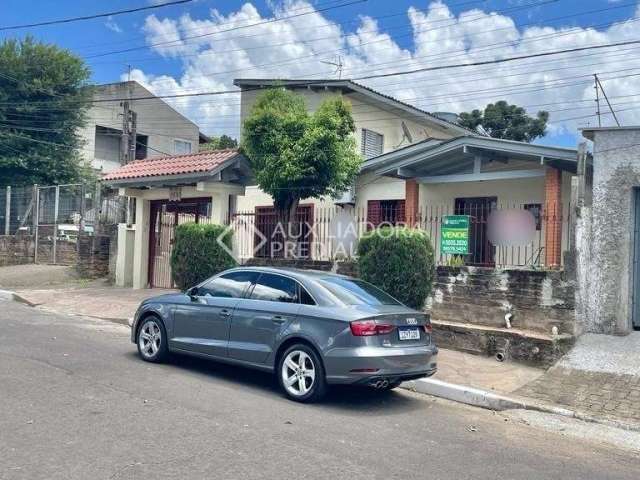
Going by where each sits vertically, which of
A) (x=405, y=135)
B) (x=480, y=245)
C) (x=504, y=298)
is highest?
(x=405, y=135)

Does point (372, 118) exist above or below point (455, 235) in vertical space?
above

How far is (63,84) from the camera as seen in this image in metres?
26.1

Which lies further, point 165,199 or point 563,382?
point 165,199

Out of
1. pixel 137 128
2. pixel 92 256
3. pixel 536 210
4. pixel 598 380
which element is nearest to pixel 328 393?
pixel 598 380

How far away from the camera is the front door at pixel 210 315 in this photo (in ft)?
25.0

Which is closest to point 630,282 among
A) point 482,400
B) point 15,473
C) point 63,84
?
point 482,400

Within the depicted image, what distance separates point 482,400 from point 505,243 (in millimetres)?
4908

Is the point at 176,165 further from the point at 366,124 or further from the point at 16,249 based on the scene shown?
the point at 16,249

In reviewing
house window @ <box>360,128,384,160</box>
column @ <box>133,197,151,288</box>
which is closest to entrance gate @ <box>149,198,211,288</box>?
column @ <box>133,197,151,288</box>

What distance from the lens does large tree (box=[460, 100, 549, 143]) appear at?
3772 cm

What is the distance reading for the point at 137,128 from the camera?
3678 cm

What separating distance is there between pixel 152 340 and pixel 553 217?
747cm

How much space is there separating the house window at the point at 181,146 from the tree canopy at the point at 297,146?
27.4m

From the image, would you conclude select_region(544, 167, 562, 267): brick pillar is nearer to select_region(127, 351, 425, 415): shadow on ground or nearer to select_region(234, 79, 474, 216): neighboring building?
select_region(127, 351, 425, 415): shadow on ground
